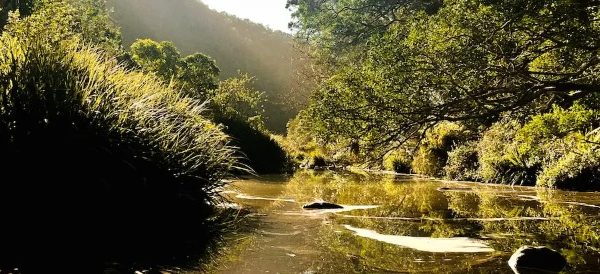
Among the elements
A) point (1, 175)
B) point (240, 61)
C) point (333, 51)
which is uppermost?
point (240, 61)

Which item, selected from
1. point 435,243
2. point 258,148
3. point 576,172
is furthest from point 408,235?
point 258,148

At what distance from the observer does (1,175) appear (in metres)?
4.09

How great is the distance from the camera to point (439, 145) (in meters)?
18.3

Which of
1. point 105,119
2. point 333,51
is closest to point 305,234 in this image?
point 105,119

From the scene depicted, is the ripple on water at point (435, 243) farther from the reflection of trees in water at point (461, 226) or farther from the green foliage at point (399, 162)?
the green foliage at point (399, 162)

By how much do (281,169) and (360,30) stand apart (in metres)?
6.25

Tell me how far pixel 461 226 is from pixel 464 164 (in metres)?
10.9

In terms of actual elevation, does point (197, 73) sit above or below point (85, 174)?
above

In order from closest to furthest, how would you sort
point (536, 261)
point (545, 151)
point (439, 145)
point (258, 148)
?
point (536, 261)
point (545, 151)
point (439, 145)
point (258, 148)

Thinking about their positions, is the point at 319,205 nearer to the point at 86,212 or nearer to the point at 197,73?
the point at 86,212

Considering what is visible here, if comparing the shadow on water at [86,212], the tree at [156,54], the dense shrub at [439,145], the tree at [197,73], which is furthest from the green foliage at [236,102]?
the shadow on water at [86,212]

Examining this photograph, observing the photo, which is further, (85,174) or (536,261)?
(85,174)

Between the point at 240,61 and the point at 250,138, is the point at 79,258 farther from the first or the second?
the point at 240,61

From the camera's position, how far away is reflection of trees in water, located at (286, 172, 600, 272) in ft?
13.1
